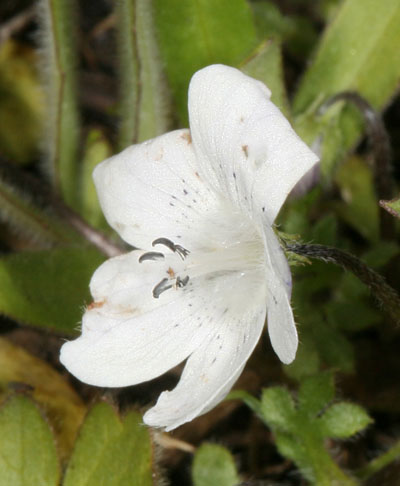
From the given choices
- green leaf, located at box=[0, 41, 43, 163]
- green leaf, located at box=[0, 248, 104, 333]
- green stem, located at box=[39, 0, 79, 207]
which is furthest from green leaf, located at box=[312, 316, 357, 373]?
green leaf, located at box=[0, 41, 43, 163]

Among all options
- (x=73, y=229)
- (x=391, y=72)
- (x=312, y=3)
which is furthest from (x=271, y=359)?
(x=312, y=3)

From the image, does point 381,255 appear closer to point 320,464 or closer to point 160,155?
point 320,464

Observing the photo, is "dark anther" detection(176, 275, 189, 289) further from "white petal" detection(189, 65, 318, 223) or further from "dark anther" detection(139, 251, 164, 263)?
"white petal" detection(189, 65, 318, 223)

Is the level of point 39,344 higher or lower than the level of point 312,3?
lower

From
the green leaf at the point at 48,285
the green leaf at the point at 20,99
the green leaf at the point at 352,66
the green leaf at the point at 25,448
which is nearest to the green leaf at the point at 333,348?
the green leaf at the point at 352,66

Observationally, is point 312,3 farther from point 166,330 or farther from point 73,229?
point 166,330

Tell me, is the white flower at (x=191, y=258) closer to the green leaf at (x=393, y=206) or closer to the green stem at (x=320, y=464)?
the green leaf at (x=393, y=206)
